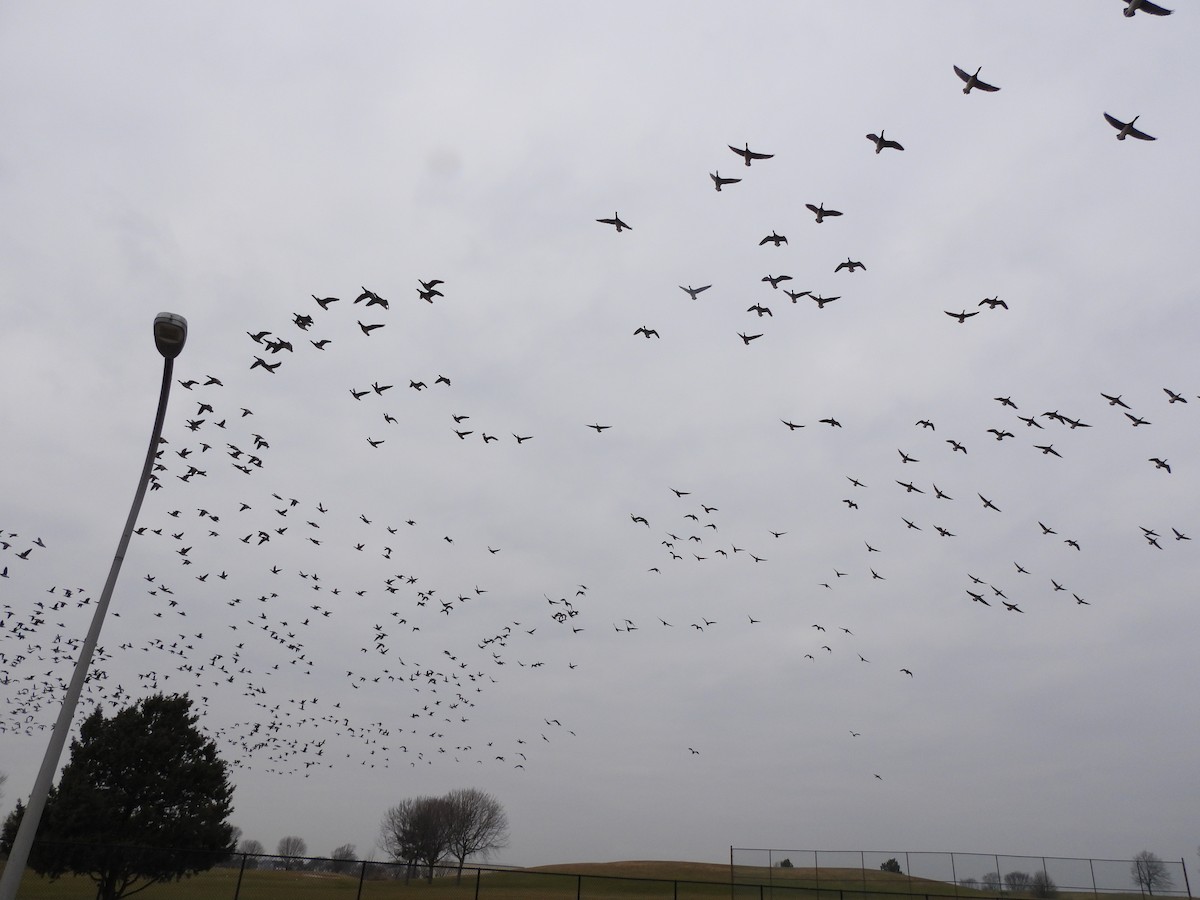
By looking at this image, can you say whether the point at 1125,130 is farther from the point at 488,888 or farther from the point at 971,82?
the point at 488,888

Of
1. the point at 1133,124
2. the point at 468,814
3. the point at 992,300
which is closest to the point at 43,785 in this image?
the point at 1133,124

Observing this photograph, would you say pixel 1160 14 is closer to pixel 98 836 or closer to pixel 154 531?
pixel 154 531

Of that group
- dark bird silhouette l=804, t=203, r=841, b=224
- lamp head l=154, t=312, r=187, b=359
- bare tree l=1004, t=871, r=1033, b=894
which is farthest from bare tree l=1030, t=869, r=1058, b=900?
lamp head l=154, t=312, r=187, b=359

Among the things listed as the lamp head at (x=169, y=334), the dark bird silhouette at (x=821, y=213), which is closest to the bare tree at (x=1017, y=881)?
the dark bird silhouette at (x=821, y=213)

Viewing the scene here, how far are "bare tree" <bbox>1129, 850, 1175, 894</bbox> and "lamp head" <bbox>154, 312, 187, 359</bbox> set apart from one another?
5224cm

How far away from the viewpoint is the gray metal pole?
10391 millimetres

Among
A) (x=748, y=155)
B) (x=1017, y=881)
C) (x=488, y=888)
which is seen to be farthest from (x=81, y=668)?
(x=1017, y=881)

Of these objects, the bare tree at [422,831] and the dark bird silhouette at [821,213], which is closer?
the dark bird silhouette at [821,213]

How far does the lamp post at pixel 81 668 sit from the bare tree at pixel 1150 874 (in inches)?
2004

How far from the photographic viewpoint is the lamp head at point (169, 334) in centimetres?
1186

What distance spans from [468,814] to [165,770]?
2117 inches

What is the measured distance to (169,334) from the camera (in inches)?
471

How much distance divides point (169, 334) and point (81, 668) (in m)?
5.25

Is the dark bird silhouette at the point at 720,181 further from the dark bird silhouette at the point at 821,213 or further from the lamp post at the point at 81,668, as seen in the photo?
the lamp post at the point at 81,668
